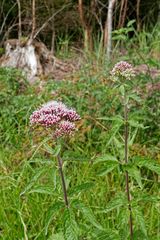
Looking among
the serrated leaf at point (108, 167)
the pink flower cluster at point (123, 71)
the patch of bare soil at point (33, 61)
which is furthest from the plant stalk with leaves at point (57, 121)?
the patch of bare soil at point (33, 61)

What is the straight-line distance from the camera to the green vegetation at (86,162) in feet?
5.56

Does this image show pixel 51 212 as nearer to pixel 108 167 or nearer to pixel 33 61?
pixel 108 167

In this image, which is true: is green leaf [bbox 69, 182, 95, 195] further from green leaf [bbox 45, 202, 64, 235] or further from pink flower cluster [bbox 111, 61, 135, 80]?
pink flower cluster [bbox 111, 61, 135, 80]

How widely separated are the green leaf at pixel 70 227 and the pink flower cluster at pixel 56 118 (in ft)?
0.79

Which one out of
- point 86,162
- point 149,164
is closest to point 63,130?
point 149,164

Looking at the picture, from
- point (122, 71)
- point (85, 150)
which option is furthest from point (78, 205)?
point (85, 150)

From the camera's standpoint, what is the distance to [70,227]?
151 cm

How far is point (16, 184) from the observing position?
2693mm

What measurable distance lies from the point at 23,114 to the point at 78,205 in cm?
219

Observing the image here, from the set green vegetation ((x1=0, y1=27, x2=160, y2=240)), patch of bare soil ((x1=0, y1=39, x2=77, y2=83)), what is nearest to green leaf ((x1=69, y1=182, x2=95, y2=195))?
green vegetation ((x1=0, y1=27, x2=160, y2=240))

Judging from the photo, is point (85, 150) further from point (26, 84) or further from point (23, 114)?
point (26, 84)

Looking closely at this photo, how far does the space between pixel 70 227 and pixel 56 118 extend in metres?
0.32

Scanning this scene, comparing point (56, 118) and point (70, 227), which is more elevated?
point (56, 118)

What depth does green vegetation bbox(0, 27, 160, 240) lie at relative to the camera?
1.69 meters
